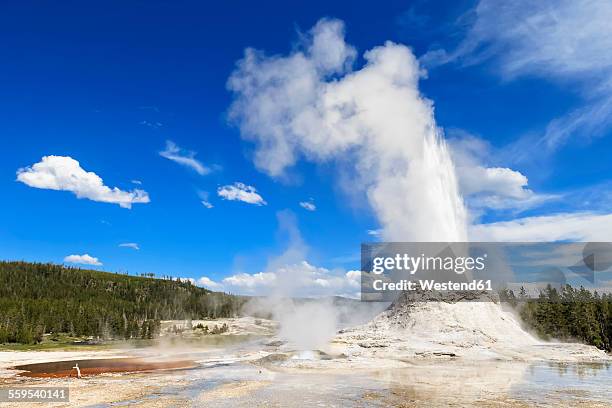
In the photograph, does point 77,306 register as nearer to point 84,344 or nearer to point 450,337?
point 84,344

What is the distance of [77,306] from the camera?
122m

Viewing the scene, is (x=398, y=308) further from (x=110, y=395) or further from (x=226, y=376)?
(x=110, y=395)

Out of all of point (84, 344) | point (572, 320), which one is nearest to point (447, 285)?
point (572, 320)

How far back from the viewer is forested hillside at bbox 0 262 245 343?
101500mm

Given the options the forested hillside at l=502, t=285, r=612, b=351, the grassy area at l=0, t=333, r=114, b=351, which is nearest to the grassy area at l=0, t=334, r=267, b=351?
the grassy area at l=0, t=333, r=114, b=351

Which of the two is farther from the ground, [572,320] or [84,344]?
[572,320]

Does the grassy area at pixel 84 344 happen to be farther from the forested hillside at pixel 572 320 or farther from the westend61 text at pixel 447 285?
the forested hillside at pixel 572 320

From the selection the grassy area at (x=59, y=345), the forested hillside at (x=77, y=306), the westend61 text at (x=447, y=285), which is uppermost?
the westend61 text at (x=447, y=285)

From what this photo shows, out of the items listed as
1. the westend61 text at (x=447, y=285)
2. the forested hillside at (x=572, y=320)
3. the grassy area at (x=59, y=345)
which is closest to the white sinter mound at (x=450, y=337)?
the westend61 text at (x=447, y=285)

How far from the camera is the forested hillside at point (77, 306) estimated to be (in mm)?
101500

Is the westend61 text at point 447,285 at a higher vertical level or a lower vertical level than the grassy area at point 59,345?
higher

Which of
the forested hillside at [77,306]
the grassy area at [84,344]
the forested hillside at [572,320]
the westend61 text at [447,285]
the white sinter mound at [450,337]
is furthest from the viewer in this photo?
the forested hillside at [77,306]

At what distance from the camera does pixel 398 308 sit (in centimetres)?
5603

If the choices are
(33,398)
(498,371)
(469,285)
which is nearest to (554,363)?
(498,371)
